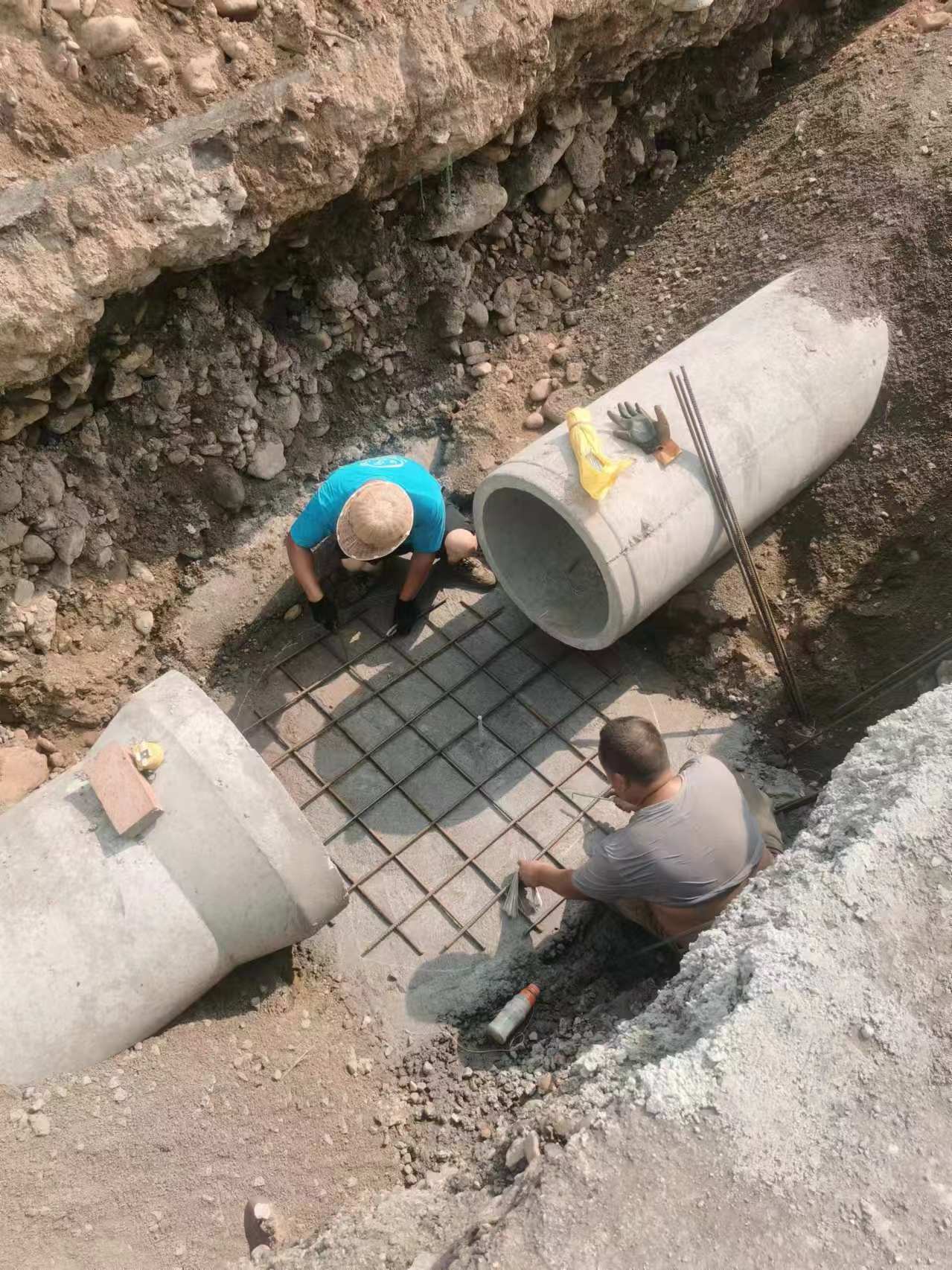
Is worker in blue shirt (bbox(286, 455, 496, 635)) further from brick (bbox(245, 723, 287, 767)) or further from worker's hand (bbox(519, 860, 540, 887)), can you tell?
worker's hand (bbox(519, 860, 540, 887))

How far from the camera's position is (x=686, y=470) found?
Answer: 4.08m

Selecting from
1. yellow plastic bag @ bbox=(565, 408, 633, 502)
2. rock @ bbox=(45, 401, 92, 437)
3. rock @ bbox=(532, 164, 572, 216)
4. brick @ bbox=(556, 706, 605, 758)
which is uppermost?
rock @ bbox=(45, 401, 92, 437)

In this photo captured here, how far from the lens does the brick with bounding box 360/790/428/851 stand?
13.5 feet

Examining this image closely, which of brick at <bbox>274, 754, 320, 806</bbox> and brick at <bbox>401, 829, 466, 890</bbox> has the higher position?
brick at <bbox>274, 754, 320, 806</bbox>

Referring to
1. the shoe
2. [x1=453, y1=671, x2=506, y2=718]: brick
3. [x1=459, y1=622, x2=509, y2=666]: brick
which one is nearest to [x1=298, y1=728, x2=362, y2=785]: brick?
[x1=453, y1=671, x2=506, y2=718]: brick

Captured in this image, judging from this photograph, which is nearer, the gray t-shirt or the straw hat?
the gray t-shirt

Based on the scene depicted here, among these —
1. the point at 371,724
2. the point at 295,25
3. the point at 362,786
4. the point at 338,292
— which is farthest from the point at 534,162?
the point at 362,786

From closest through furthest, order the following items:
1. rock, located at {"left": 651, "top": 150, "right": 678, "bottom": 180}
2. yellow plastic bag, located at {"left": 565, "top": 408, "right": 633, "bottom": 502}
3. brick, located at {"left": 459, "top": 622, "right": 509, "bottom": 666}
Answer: yellow plastic bag, located at {"left": 565, "top": 408, "right": 633, "bottom": 502} → brick, located at {"left": 459, "top": 622, "right": 509, "bottom": 666} → rock, located at {"left": 651, "top": 150, "right": 678, "bottom": 180}

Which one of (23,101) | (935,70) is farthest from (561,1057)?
(935,70)

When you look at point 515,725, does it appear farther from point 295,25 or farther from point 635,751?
point 295,25

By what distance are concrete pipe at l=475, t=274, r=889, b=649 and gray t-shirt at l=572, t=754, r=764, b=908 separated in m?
1.12

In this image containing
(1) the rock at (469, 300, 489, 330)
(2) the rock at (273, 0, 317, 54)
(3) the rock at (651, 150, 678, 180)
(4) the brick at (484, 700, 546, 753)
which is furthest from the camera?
(3) the rock at (651, 150, 678, 180)

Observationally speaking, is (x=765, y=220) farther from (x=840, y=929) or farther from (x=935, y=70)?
(x=840, y=929)

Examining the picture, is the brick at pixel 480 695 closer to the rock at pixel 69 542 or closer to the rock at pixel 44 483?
the rock at pixel 69 542
